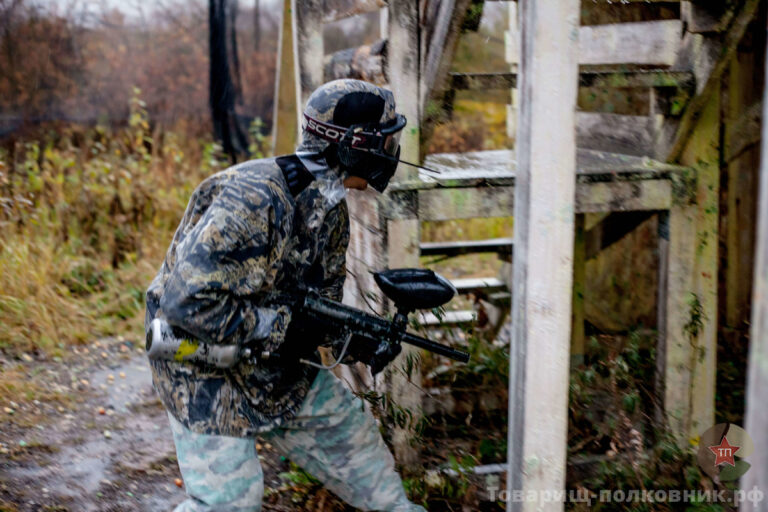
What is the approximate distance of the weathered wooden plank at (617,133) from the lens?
3.94 m

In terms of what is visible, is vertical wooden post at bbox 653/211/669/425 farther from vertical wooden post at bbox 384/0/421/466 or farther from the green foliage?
vertical wooden post at bbox 384/0/421/466

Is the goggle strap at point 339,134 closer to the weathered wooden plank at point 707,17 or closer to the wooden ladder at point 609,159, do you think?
the wooden ladder at point 609,159

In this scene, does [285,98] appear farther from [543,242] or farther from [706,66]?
[543,242]

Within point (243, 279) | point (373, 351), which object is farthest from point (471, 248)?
point (243, 279)

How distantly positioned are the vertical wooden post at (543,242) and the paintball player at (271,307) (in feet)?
2.09

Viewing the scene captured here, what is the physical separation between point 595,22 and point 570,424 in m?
2.45

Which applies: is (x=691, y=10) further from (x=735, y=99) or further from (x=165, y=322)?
(x=165, y=322)

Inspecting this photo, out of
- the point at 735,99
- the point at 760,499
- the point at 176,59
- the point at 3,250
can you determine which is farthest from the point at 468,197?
the point at 176,59

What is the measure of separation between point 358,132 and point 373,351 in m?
0.76

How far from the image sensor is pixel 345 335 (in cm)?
281

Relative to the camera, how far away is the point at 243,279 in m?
2.41

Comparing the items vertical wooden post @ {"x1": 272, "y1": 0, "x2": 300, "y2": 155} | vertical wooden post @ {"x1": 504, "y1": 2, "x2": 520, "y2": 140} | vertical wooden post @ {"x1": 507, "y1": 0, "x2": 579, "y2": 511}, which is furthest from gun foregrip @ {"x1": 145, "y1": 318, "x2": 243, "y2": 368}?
vertical wooden post @ {"x1": 504, "y1": 2, "x2": 520, "y2": 140}

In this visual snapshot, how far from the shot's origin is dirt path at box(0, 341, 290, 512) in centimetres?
372

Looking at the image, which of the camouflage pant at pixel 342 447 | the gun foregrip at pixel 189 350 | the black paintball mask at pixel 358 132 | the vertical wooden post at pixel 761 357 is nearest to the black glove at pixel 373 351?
the camouflage pant at pixel 342 447
